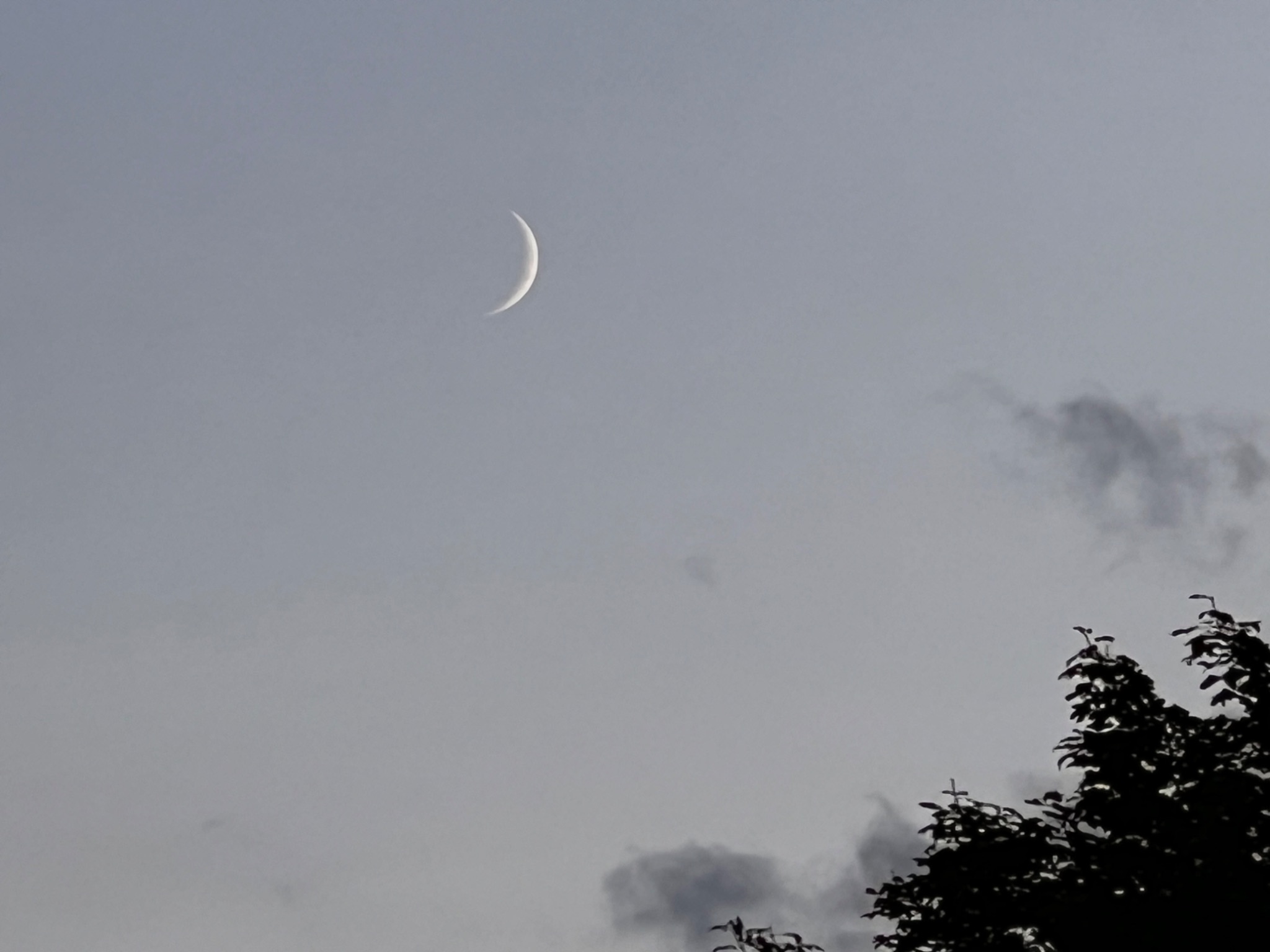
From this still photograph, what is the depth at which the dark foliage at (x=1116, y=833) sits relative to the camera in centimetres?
2302

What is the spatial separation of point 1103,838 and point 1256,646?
3.59 m

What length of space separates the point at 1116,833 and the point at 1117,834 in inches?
0.8

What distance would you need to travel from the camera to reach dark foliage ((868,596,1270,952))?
75.5ft

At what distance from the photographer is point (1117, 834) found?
25203mm

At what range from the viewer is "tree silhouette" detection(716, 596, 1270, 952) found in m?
23.0

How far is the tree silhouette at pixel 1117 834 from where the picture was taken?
23000 mm

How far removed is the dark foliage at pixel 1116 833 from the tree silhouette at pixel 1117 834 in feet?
0.06

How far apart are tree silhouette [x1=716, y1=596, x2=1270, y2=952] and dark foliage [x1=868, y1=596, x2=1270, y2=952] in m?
0.02

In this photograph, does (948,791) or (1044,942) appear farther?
(948,791)

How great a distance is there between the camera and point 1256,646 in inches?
1031

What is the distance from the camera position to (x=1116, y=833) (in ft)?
82.7

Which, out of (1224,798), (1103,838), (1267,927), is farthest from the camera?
(1103,838)

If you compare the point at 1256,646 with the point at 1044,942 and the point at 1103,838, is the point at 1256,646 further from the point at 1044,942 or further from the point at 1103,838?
the point at 1044,942

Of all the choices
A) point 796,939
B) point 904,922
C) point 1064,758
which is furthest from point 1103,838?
point 796,939
